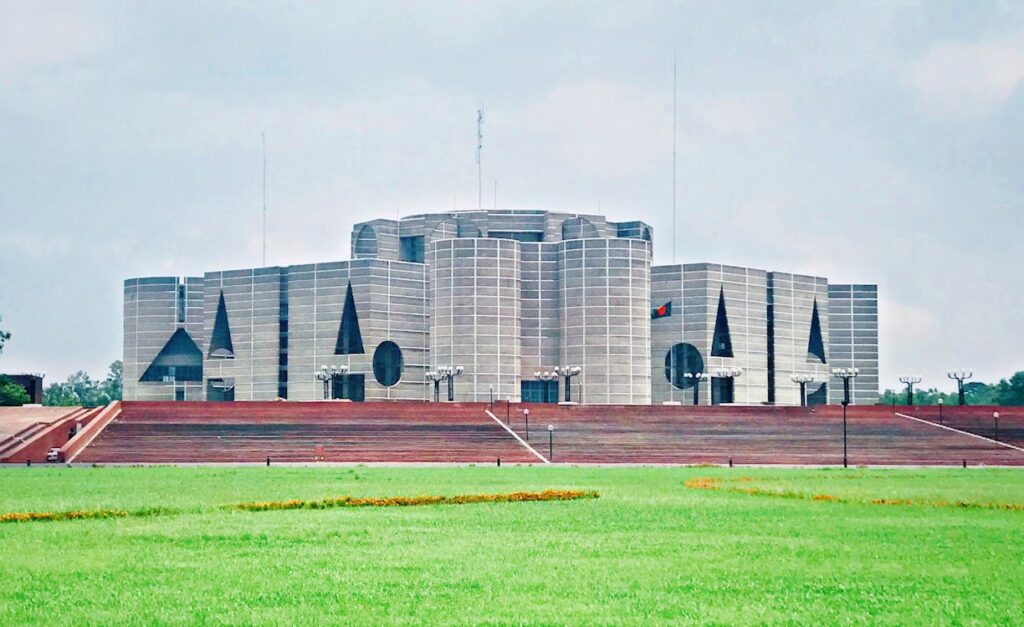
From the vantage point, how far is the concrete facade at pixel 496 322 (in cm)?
9562

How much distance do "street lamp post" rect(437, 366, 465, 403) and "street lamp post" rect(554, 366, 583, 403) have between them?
21.2ft

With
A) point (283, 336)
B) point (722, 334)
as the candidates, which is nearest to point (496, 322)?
point (722, 334)

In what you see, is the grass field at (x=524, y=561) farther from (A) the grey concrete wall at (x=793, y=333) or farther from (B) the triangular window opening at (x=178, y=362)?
(B) the triangular window opening at (x=178, y=362)

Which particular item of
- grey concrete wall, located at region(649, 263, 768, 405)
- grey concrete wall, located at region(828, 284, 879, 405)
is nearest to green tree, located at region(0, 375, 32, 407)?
grey concrete wall, located at region(649, 263, 768, 405)

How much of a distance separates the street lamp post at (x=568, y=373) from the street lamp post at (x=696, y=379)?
317 inches

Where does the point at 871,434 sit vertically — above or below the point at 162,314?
below

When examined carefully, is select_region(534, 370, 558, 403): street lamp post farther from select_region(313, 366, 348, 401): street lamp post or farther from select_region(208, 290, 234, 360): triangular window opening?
select_region(208, 290, 234, 360): triangular window opening

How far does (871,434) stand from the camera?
68.1 m

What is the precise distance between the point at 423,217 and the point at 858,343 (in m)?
34.9

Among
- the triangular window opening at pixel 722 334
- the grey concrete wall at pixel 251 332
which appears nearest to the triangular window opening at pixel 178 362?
the grey concrete wall at pixel 251 332

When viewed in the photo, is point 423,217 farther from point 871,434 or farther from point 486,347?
point 871,434

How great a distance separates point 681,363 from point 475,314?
51.7ft

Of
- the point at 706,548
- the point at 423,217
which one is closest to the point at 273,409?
the point at 423,217

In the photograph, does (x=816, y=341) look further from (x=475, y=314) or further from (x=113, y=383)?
(x=113, y=383)
